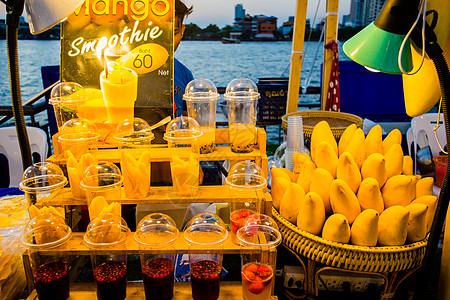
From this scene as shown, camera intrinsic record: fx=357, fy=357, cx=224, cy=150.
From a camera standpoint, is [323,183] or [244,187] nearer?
[244,187]

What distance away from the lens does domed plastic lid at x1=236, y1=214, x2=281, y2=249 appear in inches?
53.2

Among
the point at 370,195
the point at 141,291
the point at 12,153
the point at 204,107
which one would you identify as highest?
the point at 204,107

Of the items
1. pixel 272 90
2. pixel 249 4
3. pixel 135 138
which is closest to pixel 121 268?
pixel 135 138

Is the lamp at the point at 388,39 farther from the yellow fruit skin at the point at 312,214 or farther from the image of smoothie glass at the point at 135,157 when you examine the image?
the image of smoothie glass at the point at 135,157

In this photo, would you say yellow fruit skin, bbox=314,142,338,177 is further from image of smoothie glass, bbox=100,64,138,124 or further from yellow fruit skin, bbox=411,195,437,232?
→ image of smoothie glass, bbox=100,64,138,124

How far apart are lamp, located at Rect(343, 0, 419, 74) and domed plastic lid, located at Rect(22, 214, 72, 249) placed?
1.23 meters

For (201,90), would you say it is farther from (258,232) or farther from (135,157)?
(258,232)

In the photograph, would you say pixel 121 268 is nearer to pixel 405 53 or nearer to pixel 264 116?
pixel 405 53

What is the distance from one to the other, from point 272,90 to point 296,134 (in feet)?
9.01

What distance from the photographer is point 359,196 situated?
1563mm

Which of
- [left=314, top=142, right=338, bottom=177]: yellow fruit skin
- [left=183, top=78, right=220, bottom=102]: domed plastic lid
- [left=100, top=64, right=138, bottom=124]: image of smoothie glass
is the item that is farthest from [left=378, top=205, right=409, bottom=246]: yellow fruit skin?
[left=100, top=64, right=138, bottom=124]: image of smoothie glass

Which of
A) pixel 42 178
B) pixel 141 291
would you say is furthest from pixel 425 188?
pixel 42 178

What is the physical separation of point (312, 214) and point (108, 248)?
0.83 m

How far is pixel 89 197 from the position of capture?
1479mm
